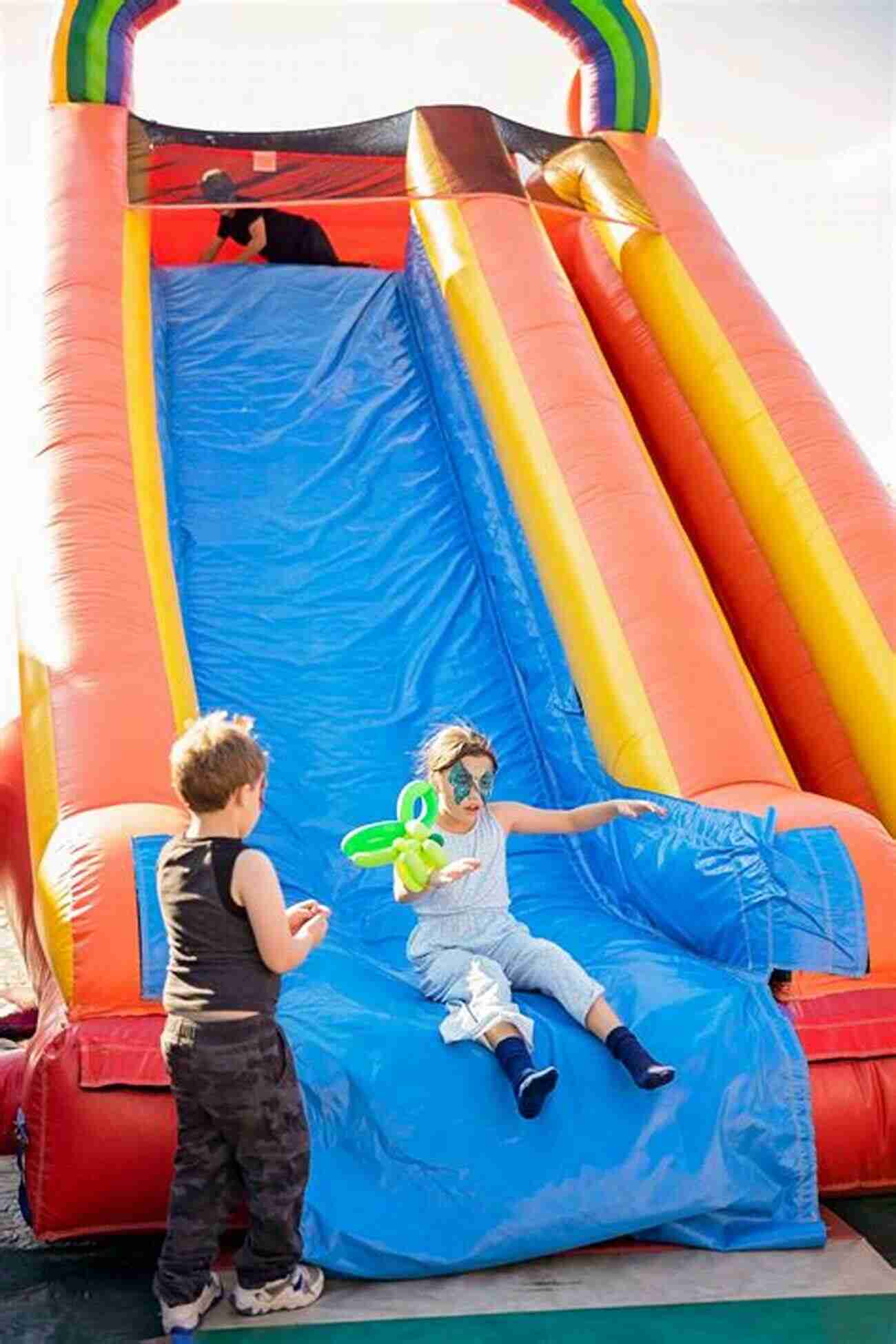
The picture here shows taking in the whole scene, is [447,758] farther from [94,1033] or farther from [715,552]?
[715,552]

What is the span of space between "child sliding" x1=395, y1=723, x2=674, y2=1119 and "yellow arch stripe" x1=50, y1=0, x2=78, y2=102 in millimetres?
3238

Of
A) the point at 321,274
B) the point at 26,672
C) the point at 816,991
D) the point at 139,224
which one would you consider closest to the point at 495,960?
the point at 816,991

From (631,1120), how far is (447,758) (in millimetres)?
648

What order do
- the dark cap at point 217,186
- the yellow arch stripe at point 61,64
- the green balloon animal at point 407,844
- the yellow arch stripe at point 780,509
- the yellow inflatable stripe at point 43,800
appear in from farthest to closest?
the yellow arch stripe at point 61,64 < the dark cap at point 217,186 < the yellow arch stripe at point 780,509 < the green balloon animal at point 407,844 < the yellow inflatable stripe at point 43,800

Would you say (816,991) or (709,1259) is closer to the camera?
(709,1259)

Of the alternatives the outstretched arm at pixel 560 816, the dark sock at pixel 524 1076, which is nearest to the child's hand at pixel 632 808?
the outstretched arm at pixel 560 816

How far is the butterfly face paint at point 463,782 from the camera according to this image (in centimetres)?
269

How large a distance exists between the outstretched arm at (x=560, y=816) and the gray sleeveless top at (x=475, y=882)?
2.2 inches

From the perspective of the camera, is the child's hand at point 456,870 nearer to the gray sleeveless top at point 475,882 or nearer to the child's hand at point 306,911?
the gray sleeveless top at point 475,882

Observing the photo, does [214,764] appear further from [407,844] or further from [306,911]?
[407,844]

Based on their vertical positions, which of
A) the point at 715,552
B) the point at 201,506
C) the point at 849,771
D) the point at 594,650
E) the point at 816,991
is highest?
the point at 201,506

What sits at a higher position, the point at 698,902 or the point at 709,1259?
the point at 698,902

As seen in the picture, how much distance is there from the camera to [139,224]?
469 centimetres

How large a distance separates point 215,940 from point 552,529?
5.81 feet
